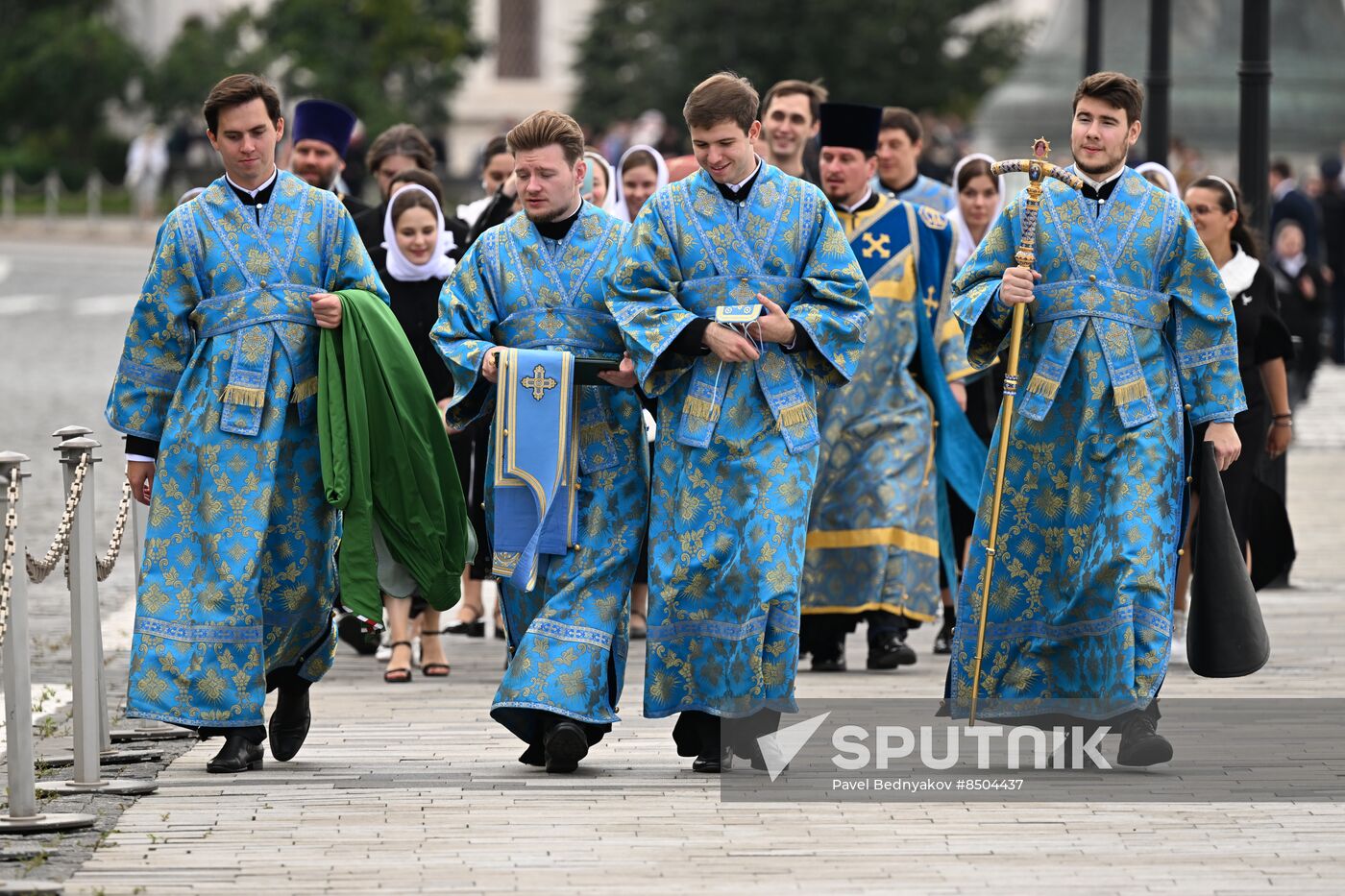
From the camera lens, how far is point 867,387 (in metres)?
10.0

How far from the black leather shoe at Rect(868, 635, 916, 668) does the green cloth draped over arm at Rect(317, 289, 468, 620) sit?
249cm

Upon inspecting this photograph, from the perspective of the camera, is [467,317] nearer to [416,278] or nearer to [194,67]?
[416,278]

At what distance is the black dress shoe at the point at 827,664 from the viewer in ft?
32.9

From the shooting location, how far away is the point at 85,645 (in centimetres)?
728

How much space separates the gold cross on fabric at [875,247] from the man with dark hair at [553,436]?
7.73 ft

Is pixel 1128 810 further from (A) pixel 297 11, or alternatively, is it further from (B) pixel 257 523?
(A) pixel 297 11

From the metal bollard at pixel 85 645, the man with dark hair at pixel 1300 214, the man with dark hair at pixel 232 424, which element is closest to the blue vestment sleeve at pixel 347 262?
the man with dark hair at pixel 232 424

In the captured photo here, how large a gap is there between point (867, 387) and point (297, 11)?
34813 mm

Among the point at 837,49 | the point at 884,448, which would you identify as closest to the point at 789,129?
the point at 884,448

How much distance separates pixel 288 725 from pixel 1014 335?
2387mm

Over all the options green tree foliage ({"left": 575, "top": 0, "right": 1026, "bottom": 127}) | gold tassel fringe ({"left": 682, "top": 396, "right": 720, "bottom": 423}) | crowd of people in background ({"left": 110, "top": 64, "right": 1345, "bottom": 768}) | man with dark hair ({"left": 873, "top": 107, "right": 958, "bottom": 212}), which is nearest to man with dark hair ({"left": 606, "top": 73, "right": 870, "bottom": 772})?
gold tassel fringe ({"left": 682, "top": 396, "right": 720, "bottom": 423})

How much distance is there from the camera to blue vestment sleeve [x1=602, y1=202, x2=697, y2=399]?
7426 mm

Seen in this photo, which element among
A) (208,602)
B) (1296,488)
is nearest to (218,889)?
(208,602)

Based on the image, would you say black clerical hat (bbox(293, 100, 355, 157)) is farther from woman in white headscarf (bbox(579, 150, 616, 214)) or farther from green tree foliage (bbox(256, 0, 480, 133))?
green tree foliage (bbox(256, 0, 480, 133))
